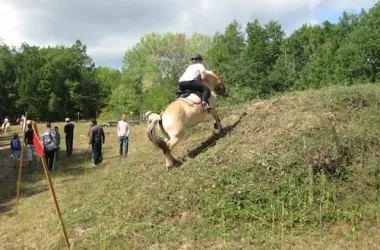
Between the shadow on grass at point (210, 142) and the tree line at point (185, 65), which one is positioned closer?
the shadow on grass at point (210, 142)

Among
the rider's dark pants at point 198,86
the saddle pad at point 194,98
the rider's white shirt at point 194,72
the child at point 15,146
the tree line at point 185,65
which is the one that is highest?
the tree line at point 185,65

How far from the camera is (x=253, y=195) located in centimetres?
809

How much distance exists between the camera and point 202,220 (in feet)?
25.8

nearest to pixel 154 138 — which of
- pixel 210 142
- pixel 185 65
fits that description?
pixel 210 142

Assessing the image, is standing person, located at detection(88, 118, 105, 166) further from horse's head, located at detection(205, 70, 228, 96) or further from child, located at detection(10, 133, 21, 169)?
horse's head, located at detection(205, 70, 228, 96)

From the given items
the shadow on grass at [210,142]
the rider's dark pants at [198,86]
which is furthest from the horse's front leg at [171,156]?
the rider's dark pants at [198,86]

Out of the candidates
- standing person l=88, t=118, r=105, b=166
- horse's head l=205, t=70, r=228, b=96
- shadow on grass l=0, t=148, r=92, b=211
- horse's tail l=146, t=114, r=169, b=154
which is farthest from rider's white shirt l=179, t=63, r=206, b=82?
standing person l=88, t=118, r=105, b=166

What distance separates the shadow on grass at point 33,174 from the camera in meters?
12.6

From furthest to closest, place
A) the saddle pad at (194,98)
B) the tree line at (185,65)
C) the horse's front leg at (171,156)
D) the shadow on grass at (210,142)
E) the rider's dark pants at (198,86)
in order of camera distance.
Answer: the tree line at (185,65) → the shadow on grass at (210,142) → the rider's dark pants at (198,86) → the saddle pad at (194,98) → the horse's front leg at (171,156)

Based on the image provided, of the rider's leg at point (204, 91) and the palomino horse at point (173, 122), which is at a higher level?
the rider's leg at point (204, 91)

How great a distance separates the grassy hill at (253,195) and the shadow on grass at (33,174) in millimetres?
1425

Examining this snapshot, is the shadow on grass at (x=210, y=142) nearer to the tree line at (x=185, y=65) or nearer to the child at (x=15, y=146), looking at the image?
the child at (x=15, y=146)

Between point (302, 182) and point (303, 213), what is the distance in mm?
722

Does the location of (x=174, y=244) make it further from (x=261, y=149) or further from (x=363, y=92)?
(x=363, y=92)
